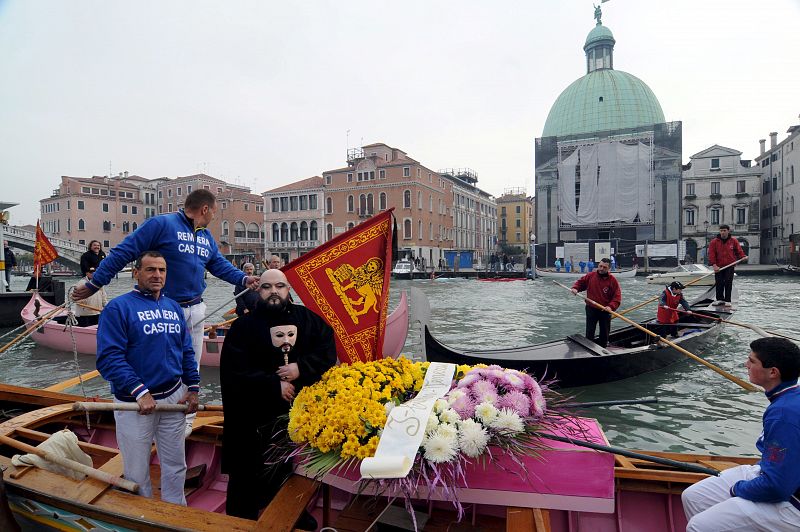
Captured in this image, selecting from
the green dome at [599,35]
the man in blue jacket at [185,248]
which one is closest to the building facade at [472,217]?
the green dome at [599,35]

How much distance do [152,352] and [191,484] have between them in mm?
1337

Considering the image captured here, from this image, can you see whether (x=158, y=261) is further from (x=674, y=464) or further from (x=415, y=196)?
(x=415, y=196)

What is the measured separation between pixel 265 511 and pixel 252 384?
57cm

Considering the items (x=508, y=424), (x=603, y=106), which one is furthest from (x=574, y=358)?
(x=603, y=106)

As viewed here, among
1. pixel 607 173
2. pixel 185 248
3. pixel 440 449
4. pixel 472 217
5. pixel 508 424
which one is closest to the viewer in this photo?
pixel 440 449

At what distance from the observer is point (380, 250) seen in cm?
314

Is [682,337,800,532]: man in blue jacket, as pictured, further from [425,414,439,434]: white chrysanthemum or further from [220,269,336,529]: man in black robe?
[220,269,336,529]: man in black robe

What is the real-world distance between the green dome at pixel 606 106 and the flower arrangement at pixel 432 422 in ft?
138

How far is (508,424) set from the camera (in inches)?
75.9

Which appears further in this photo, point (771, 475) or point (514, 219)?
point (514, 219)

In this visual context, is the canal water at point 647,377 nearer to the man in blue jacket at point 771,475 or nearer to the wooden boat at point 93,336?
the wooden boat at point 93,336

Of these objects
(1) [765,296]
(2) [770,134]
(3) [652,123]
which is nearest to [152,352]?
(1) [765,296]

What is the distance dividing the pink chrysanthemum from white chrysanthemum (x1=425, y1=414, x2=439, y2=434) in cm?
29

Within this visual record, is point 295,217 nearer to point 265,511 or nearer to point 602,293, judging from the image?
point 602,293
